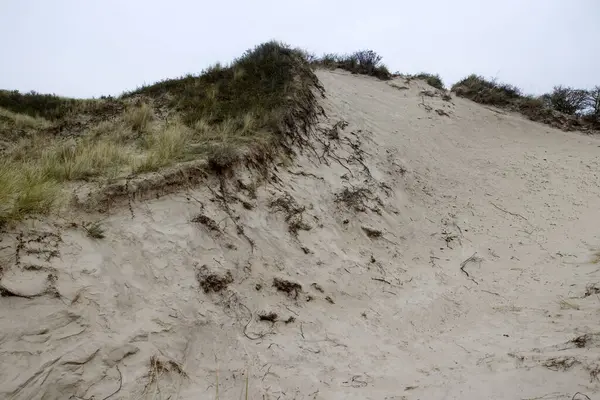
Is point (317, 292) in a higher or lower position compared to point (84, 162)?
lower

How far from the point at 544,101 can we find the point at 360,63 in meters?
6.27

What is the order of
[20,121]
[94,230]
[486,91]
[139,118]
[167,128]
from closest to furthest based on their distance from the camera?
[94,230] < [167,128] < [139,118] < [20,121] < [486,91]

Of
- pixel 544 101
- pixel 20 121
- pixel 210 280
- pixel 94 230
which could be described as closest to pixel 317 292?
pixel 210 280

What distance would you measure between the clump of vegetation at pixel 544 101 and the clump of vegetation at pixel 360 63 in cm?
251

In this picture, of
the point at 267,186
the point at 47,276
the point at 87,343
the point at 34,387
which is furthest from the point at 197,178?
the point at 34,387

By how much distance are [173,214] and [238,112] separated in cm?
313

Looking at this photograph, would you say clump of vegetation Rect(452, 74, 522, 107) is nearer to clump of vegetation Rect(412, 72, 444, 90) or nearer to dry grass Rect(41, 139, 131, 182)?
clump of vegetation Rect(412, 72, 444, 90)

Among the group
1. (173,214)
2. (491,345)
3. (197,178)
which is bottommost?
(491,345)

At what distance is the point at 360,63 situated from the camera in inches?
514

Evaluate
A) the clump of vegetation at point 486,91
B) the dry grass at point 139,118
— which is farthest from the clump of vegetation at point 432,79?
the dry grass at point 139,118

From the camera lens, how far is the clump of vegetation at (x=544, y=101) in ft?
39.2

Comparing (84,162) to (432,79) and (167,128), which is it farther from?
(432,79)

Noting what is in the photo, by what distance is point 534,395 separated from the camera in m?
3.00

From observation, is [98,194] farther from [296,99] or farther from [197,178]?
[296,99]
